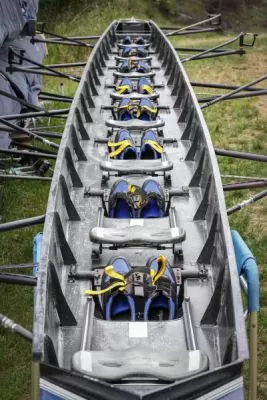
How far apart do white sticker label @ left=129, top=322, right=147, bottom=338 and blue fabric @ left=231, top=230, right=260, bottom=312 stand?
2.36ft

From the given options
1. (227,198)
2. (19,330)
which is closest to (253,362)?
(19,330)

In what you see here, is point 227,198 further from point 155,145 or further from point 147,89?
point 155,145

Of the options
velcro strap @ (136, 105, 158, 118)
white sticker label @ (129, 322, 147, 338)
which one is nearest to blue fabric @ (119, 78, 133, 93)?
velcro strap @ (136, 105, 158, 118)

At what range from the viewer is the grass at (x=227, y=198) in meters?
6.95

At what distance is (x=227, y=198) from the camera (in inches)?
447

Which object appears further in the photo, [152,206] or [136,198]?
[152,206]

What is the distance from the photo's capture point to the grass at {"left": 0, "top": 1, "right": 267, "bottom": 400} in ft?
22.8

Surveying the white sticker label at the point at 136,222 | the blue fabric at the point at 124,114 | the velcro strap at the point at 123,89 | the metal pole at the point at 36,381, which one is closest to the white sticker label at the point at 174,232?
the white sticker label at the point at 136,222

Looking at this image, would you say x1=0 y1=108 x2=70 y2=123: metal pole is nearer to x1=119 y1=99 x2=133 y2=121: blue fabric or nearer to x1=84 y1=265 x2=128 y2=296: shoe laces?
x1=119 y1=99 x2=133 y2=121: blue fabric

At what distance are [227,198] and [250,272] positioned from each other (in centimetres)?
679

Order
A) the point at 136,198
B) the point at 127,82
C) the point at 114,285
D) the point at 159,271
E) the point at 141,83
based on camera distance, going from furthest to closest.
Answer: the point at 127,82 → the point at 141,83 → the point at 136,198 → the point at 159,271 → the point at 114,285

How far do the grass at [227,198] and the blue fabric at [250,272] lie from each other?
6.97ft

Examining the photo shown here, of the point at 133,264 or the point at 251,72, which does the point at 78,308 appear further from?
the point at 251,72

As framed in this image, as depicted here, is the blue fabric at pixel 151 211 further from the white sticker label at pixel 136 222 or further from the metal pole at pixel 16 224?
the metal pole at pixel 16 224
